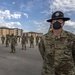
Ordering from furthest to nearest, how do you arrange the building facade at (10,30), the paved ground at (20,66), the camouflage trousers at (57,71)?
the building facade at (10,30)
the paved ground at (20,66)
the camouflage trousers at (57,71)

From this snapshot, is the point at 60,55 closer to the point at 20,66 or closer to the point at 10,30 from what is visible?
the point at 20,66

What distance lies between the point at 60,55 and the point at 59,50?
0.09 meters

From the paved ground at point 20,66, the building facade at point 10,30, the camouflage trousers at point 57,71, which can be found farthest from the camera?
the building facade at point 10,30

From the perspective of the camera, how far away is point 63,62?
3654 mm

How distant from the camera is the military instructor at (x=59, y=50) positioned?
12.0 feet

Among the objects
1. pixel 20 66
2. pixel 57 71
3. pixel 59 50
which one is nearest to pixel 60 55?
pixel 59 50

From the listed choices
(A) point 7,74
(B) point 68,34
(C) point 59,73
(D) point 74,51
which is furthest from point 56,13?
(A) point 7,74

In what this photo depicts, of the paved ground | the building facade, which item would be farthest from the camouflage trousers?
the building facade

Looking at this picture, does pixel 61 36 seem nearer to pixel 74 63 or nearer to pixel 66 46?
pixel 66 46

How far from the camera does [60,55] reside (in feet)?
12.1

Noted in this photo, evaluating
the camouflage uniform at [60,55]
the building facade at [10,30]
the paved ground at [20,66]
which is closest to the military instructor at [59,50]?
the camouflage uniform at [60,55]

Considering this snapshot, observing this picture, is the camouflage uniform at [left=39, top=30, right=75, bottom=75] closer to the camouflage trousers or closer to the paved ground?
the camouflage trousers

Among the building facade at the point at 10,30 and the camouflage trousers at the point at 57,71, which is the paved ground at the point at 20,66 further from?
the building facade at the point at 10,30

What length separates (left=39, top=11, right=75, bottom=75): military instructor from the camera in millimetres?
3666
